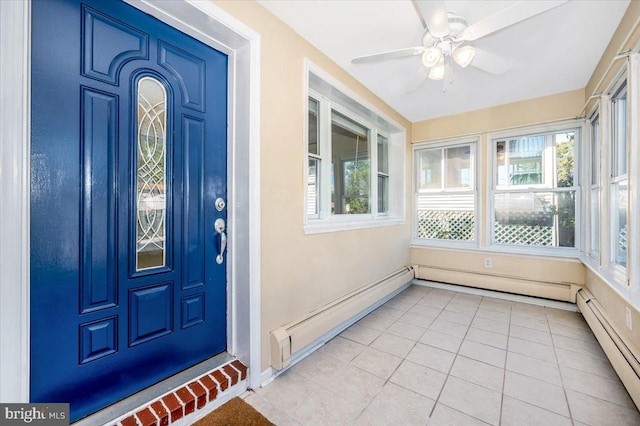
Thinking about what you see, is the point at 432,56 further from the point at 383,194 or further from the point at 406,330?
the point at 406,330

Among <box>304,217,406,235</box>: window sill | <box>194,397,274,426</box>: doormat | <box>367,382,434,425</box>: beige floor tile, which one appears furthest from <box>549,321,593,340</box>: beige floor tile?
<box>194,397,274,426</box>: doormat

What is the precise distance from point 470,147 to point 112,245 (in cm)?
418

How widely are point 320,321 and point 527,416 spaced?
1.35 metres

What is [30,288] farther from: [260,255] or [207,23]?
[207,23]

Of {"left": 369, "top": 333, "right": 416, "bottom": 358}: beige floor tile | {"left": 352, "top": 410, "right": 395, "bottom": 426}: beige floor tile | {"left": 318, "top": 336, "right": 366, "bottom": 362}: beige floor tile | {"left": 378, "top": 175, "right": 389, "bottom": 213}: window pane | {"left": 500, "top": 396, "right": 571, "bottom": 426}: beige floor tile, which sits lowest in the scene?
{"left": 352, "top": 410, "right": 395, "bottom": 426}: beige floor tile

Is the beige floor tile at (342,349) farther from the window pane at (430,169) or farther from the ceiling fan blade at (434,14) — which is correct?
the window pane at (430,169)

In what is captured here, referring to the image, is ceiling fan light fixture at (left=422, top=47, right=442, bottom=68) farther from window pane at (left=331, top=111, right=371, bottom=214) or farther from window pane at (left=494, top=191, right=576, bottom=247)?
window pane at (left=494, top=191, right=576, bottom=247)

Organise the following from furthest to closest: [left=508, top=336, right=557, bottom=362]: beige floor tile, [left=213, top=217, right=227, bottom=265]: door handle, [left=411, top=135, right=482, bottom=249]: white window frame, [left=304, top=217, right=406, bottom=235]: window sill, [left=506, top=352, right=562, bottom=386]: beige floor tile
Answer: [left=411, top=135, right=482, bottom=249]: white window frame, [left=304, top=217, right=406, bottom=235]: window sill, [left=508, top=336, right=557, bottom=362]: beige floor tile, [left=506, top=352, right=562, bottom=386]: beige floor tile, [left=213, top=217, right=227, bottom=265]: door handle

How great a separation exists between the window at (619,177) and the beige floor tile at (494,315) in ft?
3.45

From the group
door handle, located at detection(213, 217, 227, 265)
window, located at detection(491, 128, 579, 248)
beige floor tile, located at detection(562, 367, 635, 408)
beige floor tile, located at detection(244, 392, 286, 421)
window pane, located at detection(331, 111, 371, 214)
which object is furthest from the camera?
window, located at detection(491, 128, 579, 248)

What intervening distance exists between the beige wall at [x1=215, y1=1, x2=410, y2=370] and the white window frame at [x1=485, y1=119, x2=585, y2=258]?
242 cm

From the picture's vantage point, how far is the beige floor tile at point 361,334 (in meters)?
2.38

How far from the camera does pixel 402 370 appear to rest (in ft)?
6.34
